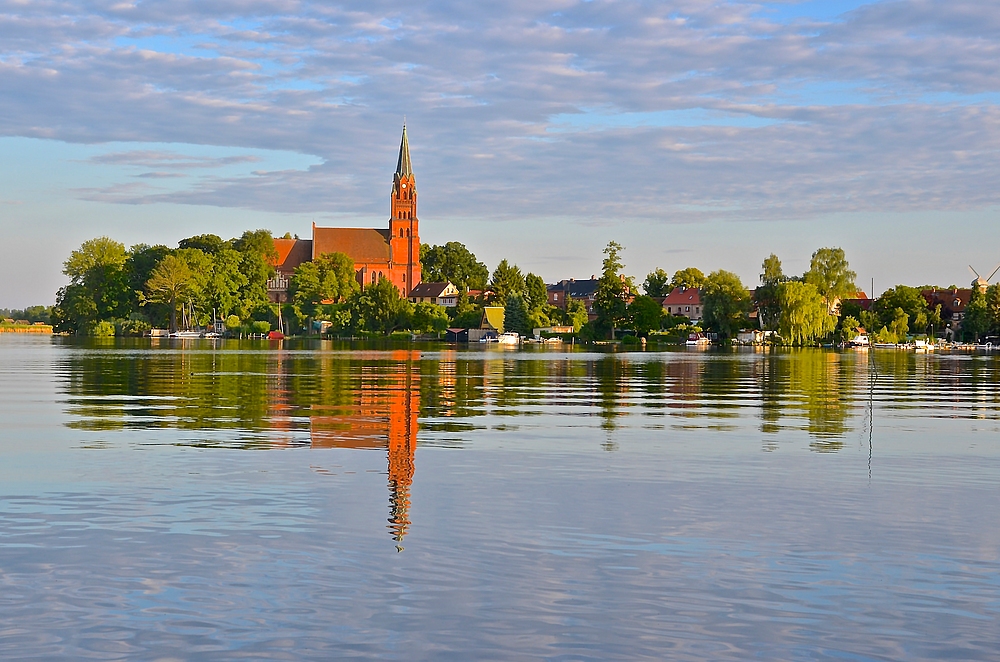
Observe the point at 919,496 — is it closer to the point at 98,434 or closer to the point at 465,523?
the point at 465,523

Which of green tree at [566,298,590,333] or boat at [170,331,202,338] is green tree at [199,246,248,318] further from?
green tree at [566,298,590,333]

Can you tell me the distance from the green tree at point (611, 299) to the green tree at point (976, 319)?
52675mm

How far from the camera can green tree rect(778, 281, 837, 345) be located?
14162cm

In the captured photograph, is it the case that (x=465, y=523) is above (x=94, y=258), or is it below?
below

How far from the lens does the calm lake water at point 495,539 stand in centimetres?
955

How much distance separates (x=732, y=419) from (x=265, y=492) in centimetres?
1633

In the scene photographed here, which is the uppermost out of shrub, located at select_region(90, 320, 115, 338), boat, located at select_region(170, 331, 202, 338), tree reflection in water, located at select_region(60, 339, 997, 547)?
shrub, located at select_region(90, 320, 115, 338)

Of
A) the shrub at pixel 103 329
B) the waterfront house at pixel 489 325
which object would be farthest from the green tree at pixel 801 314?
the shrub at pixel 103 329

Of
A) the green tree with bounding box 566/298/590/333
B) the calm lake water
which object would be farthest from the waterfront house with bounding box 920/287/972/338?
the calm lake water

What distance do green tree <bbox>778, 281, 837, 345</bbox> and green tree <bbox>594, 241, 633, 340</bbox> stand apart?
29511mm

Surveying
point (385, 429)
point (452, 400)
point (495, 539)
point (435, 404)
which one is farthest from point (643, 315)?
point (495, 539)

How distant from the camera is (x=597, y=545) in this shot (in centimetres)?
1295

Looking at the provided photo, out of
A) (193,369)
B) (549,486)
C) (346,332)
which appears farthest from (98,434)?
(346,332)

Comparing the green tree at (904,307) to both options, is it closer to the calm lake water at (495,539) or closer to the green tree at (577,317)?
the green tree at (577,317)
